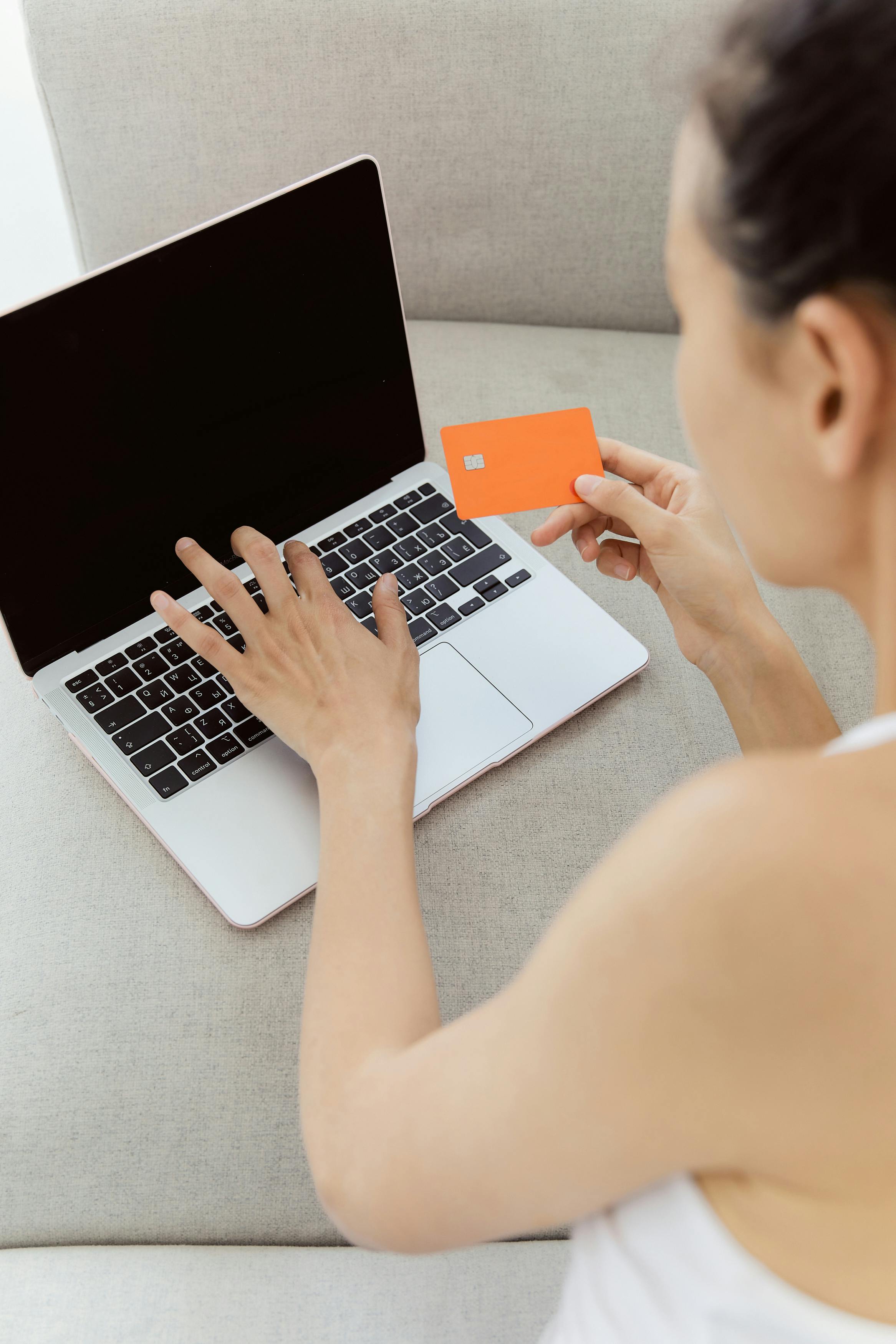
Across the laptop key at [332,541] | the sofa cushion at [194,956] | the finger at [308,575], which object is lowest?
the sofa cushion at [194,956]

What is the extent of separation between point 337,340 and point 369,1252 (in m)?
0.73

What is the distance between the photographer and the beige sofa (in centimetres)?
75

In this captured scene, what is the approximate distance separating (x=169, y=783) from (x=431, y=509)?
37 centimetres

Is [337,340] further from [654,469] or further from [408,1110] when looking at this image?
[408,1110]

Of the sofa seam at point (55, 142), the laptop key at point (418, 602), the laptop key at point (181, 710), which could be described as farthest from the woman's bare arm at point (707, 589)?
the sofa seam at point (55, 142)

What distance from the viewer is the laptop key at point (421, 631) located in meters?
0.94

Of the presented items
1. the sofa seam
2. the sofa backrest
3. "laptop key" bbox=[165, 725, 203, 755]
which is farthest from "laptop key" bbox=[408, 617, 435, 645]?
the sofa seam

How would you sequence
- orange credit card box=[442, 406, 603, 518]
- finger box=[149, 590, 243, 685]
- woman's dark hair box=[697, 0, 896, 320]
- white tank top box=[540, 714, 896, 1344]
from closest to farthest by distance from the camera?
1. woman's dark hair box=[697, 0, 896, 320]
2. white tank top box=[540, 714, 896, 1344]
3. finger box=[149, 590, 243, 685]
4. orange credit card box=[442, 406, 603, 518]

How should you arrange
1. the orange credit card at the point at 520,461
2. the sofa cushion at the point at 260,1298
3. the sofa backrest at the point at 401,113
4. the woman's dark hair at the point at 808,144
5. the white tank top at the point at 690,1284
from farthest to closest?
the sofa backrest at the point at 401,113, the orange credit card at the point at 520,461, the sofa cushion at the point at 260,1298, the white tank top at the point at 690,1284, the woman's dark hair at the point at 808,144

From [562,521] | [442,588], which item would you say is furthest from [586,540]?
[442,588]

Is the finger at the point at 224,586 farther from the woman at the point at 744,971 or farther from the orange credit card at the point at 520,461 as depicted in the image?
the woman at the point at 744,971

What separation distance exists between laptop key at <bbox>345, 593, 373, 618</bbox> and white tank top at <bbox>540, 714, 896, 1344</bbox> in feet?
1.69

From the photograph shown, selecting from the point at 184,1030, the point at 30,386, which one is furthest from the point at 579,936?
the point at 30,386

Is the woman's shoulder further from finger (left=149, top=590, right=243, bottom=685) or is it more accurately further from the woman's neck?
finger (left=149, top=590, right=243, bottom=685)
